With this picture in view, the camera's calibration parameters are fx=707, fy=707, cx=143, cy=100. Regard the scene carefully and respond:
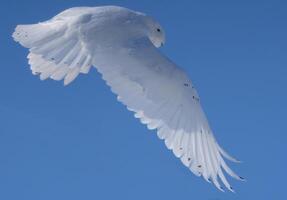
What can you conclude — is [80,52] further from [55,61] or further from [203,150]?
[203,150]

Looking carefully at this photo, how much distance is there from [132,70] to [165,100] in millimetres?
569

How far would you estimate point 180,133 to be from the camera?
824cm

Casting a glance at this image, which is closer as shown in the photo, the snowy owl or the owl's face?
the snowy owl

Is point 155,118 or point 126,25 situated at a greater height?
point 126,25

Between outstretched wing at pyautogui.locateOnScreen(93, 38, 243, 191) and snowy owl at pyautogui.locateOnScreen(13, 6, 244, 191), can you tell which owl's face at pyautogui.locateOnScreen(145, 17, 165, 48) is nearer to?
snowy owl at pyautogui.locateOnScreen(13, 6, 244, 191)

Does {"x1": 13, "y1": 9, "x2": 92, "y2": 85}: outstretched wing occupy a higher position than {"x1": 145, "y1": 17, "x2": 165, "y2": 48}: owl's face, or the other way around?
{"x1": 145, "y1": 17, "x2": 165, "y2": 48}: owl's face

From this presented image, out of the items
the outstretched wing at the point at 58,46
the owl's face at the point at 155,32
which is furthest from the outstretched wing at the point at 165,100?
the owl's face at the point at 155,32

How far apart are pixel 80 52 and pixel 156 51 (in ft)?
2.96

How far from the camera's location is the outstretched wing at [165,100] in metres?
7.87

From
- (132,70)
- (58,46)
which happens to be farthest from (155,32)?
(58,46)

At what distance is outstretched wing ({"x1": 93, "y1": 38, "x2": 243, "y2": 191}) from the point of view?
7867mm

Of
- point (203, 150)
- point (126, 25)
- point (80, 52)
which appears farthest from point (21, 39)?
point (203, 150)

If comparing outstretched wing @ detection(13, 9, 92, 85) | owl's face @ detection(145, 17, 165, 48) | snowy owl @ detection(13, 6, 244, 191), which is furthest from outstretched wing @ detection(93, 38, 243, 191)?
owl's face @ detection(145, 17, 165, 48)

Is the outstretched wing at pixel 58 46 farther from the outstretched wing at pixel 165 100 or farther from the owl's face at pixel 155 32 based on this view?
the owl's face at pixel 155 32
